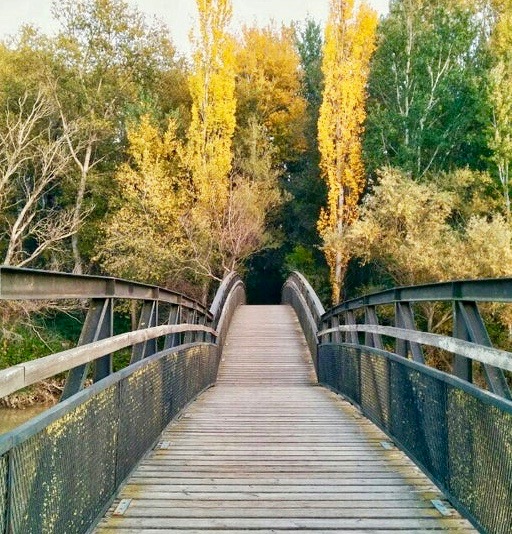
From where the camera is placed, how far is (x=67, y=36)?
29.0 m

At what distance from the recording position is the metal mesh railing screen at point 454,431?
295 cm

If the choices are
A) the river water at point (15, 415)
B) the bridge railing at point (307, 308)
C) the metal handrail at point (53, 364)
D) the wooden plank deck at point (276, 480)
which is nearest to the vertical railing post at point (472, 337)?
the wooden plank deck at point (276, 480)

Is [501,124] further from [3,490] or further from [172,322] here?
[3,490]

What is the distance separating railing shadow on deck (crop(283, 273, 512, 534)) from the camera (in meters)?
3.00

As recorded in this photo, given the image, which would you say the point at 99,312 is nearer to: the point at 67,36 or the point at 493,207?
the point at 493,207

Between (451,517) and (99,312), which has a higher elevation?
(99,312)

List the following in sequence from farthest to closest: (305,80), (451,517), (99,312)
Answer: (305,80)
(99,312)
(451,517)

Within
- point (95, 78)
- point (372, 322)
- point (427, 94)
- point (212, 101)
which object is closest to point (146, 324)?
point (372, 322)

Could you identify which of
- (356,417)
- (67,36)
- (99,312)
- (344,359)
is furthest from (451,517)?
(67,36)

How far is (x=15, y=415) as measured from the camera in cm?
1944

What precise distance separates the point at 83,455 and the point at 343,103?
83.0 feet

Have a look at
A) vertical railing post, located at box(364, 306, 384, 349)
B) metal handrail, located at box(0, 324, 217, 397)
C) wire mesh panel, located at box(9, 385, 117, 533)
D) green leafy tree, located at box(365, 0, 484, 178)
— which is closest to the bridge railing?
vertical railing post, located at box(364, 306, 384, 349)

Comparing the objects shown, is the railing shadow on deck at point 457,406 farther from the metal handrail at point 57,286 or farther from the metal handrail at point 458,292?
the metal handrail at point 57,286

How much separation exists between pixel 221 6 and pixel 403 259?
13.6 m
